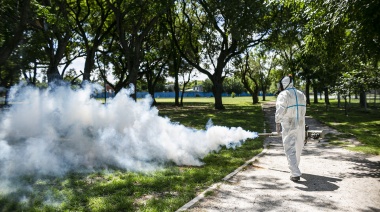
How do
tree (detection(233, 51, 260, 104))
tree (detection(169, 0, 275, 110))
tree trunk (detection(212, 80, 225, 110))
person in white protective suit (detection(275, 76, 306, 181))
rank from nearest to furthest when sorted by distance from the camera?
person in white protective suit (detection(275, 76, 306, 181))
tree (detection(169, 0, 275, 110))
tree trunk (detection(212, 80, 225, 110))
tree (detection(233, 51, 260, 104))

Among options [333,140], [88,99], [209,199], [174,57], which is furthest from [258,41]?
[209,199]

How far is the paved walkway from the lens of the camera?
5.06 m

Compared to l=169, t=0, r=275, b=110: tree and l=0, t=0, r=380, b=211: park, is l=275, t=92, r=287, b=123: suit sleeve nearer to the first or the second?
l=0, t=0, r=380, b=211: park

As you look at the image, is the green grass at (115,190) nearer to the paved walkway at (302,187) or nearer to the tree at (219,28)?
the paved walkway at (302,187)

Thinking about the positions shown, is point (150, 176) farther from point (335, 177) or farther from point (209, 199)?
point (335, 177)

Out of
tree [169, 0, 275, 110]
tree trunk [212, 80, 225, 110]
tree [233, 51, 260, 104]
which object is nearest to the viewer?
tree [169, 0, 275, 110]

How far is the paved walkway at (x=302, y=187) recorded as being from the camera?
506 cm

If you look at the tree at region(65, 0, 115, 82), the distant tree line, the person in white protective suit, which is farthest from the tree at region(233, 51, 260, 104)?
the person in white protective suit

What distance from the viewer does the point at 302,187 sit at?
20.0ft

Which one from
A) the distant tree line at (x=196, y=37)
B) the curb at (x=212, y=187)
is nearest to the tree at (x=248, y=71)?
the distant tree line at (x=196, y=37)

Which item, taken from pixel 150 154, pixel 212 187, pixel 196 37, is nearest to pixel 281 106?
pixel 212 187

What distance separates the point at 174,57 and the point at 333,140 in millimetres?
26989

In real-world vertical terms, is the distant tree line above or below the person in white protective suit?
above

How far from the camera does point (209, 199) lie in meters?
5.33
